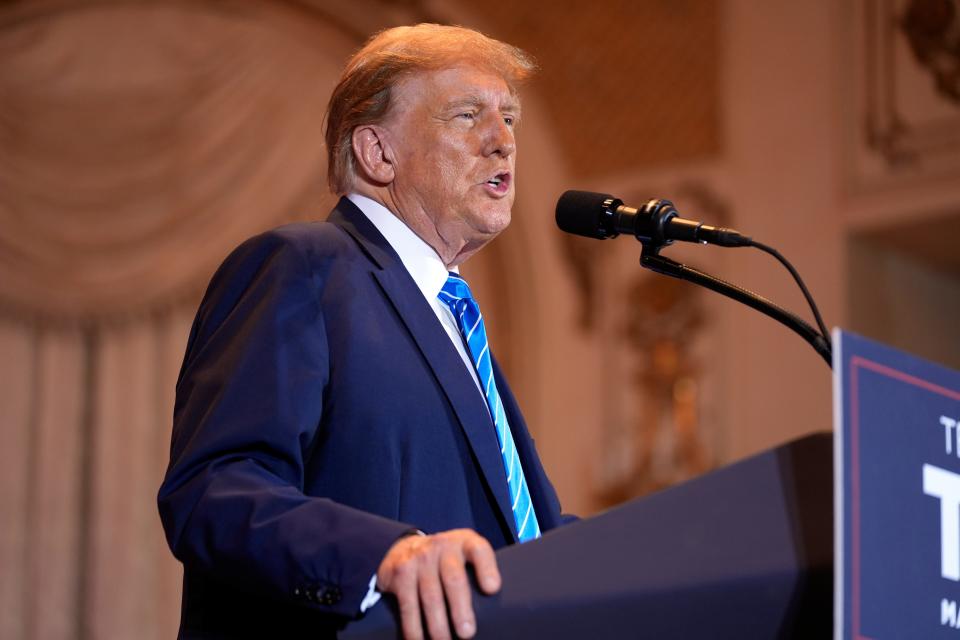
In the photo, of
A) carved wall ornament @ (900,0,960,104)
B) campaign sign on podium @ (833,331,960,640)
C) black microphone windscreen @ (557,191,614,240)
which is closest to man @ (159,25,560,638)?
black microphone windscreen @ (557,191,614,240)

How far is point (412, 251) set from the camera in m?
1.99

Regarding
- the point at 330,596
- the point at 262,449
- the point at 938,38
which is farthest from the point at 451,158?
the point at 938,38

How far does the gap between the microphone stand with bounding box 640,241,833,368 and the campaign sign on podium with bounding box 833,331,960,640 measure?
0.21 metres

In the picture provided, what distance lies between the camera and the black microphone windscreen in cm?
180

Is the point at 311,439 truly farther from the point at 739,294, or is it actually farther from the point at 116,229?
the point at 116,229

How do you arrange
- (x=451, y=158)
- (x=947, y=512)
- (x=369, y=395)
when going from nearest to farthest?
1. (x=947, y=512)
2. (x=369, y=395)
3. (x=451, y=158)

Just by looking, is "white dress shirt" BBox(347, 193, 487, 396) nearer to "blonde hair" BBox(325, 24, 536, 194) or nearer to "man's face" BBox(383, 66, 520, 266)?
"man's face" BBox(383, 66, 520, 266)

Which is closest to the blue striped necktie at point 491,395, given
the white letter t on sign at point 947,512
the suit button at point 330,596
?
the suit button at point 330,596

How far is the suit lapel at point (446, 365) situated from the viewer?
5.62ft

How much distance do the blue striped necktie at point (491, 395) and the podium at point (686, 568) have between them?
483 millimetres

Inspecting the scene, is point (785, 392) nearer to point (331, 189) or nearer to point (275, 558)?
point (331, 189)

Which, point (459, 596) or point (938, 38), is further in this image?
point (938, 38)

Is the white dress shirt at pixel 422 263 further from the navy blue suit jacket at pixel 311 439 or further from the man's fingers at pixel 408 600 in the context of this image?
the man's fingers at pixel 408 600

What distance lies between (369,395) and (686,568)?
53 cm
